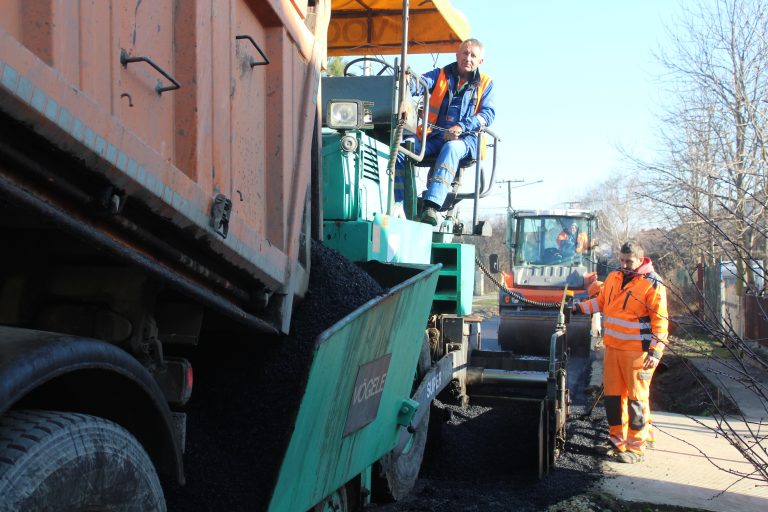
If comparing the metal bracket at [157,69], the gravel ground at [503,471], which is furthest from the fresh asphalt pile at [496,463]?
the metal bracket at [157,69]

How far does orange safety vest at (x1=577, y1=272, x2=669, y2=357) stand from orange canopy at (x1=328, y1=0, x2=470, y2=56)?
2.48m

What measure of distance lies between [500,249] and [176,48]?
5128cm

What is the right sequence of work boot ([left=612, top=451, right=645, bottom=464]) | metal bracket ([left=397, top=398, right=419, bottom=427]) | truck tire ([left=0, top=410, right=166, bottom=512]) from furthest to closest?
work boot ([left=612, top=451, right=645, bottom=464]) → metal bracket ([left=397, top=398, right=419, bottom=427]) → truck tire ([left=0, top=410, right=166, bottom=512])

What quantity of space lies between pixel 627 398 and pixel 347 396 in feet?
13.7

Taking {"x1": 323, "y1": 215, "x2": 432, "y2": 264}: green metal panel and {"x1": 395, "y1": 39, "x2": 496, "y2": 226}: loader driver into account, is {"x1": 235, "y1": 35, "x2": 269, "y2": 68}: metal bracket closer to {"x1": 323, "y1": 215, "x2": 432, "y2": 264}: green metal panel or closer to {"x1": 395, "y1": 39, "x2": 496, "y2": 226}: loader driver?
{"x1": 323, "y1": 215, "x2": 432, "y2": 264}: green metal panel

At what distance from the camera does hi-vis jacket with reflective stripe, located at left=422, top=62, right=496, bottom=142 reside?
21.1 ft

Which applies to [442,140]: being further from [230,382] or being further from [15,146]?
[15,146]

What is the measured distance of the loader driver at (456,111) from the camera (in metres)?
6.04

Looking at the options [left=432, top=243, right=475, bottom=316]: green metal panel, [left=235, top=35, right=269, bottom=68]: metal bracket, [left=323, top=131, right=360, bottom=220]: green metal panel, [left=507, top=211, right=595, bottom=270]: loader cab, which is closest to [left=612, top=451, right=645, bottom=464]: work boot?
[left=432, top=243, right=475, bottom=316]: green metal panel

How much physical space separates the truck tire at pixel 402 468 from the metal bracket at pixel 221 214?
2.41m

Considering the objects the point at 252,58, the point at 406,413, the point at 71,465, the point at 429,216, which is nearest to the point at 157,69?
the point at 252,58

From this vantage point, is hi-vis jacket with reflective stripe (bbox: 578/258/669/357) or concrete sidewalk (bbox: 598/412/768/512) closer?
concrete sidewalk (bbox: 598/412/768/512)

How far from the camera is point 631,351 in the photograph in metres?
6.61

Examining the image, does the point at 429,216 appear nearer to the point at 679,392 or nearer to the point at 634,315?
the point at 634,315
